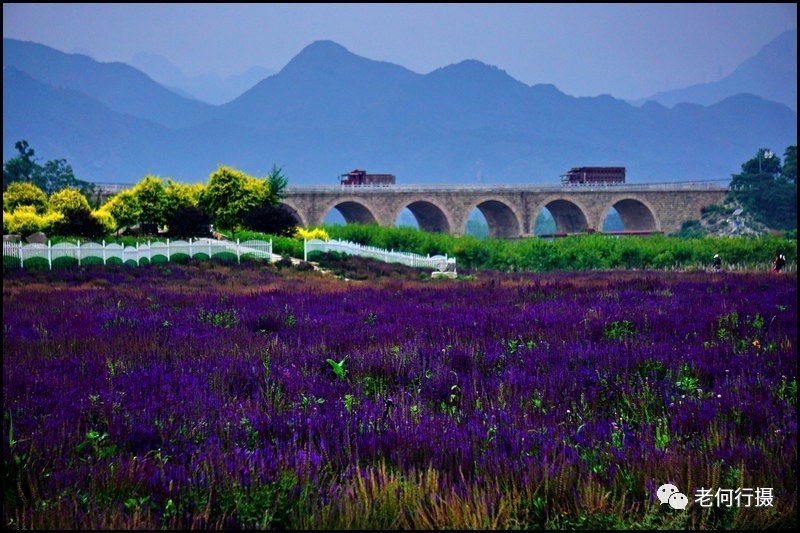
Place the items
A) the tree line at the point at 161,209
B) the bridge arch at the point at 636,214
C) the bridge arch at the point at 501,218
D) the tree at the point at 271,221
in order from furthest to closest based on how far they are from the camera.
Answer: the bridge arch at the point at 636,214
the bridge arch at the point at 501,218
the tree at the point at 271,221
the tree line at the point at 161,209

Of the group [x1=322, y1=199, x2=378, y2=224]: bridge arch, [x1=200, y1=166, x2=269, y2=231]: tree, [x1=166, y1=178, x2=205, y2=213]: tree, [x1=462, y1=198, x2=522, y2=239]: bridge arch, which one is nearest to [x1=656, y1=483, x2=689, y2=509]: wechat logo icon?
[x1=166, y1=178, x2=205, y2=213]: tree

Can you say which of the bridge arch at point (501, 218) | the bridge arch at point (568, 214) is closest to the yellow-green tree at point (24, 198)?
the bridge arch at point (501, 218)

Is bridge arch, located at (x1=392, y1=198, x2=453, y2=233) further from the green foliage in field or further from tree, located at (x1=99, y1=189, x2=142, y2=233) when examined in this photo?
tree, located at (x1=99, y1=189, x2=142, y2=233)

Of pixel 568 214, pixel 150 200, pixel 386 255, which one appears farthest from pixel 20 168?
pixel 568 214

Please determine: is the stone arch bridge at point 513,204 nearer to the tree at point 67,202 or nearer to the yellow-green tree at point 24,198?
the yellow-green tree at point 24,198

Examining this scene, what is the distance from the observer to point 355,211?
7250 cm

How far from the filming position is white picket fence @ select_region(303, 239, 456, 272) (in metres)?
29.9

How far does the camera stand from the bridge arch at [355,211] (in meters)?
67.6

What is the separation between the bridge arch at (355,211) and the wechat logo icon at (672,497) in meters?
62.9

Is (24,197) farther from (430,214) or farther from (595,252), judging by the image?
(430,214)

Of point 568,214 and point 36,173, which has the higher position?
point 36,173

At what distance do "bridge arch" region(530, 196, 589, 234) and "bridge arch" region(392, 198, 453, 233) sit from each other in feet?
32.1

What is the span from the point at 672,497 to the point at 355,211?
70.5 metres

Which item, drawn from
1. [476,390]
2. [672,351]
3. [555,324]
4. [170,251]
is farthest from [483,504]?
[170,251]
